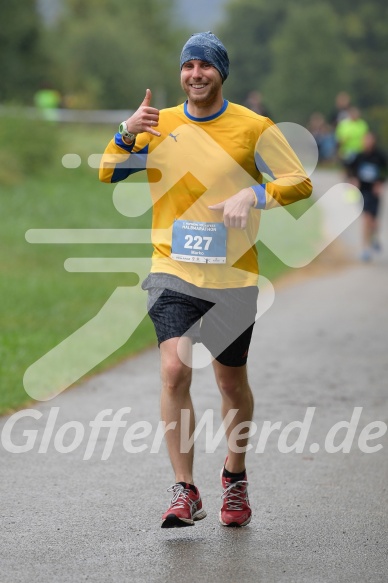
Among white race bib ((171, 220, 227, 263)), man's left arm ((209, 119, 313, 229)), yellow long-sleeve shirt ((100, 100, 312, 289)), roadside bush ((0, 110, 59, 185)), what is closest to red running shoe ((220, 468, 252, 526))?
yellow long-sleeve shirt ((100, 100, 312, 289))

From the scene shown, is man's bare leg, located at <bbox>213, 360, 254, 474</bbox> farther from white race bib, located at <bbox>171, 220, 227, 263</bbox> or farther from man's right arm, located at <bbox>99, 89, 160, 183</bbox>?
man's right arm, located at <bbox>99, 89, 160, 183</bbox>

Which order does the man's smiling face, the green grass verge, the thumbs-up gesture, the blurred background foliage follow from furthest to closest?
the blurred background foliage
the green grass verge
the man's smiling face
the thumbs-up gesture

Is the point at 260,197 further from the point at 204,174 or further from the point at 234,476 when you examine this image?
the point at 234,476

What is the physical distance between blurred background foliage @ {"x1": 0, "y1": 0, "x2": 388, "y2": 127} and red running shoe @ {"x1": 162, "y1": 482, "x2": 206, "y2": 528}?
42.4 metres

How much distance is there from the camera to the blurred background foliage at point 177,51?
6112 cm

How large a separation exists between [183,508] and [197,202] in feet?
Answer: 4.41

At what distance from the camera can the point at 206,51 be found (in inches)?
239

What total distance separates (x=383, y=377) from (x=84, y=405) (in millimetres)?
2786

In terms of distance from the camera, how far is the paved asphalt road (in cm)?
551

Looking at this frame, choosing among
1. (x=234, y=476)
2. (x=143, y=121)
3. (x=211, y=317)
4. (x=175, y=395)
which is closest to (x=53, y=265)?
(x=234, y=476)

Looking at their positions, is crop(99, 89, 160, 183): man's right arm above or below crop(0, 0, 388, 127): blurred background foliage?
below

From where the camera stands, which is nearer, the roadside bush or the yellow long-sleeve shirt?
the yellow long-sleeve shirt

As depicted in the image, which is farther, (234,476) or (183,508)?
(234,476)

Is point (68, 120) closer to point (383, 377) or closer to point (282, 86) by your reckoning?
point (383, 377)
